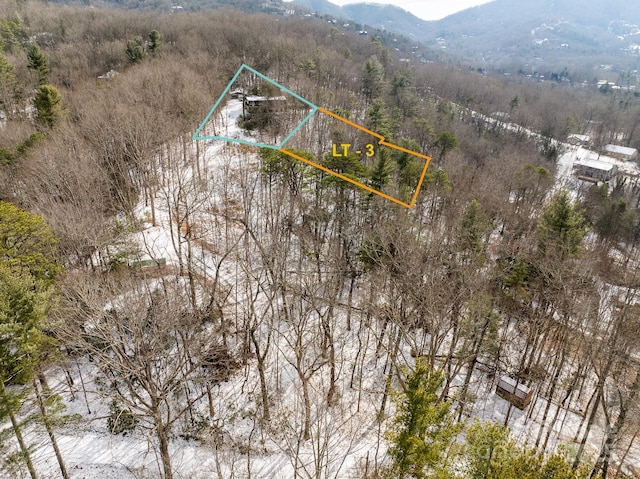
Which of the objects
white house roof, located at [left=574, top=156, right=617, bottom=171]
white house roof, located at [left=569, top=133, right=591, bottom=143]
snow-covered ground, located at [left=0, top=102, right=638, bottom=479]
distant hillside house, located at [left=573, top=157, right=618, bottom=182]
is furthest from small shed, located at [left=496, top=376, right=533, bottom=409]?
white house roof, located at [left=569, top=133, right=591, bottom=143]

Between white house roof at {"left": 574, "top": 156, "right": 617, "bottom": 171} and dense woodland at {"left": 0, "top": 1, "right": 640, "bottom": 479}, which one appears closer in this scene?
dense woodland at {"left": 0, "top": 1, "right": 640, "bottom": 479}

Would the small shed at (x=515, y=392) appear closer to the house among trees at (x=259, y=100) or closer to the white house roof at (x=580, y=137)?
the house among trees at (x=259, y=100)

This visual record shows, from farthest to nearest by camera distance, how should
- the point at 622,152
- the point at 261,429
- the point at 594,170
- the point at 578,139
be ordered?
the point at 578,139 < the point at 622,152 < the point at 594,170 < the point at 261,429

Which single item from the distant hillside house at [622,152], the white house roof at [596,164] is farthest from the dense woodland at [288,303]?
the distant hillside house at [622,152]

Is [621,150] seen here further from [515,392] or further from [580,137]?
[515,392]

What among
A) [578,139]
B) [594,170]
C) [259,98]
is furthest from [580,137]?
[259,98]

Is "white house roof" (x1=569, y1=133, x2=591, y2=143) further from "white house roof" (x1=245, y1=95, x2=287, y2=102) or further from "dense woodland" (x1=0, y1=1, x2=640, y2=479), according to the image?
"white house roof" (x1=245, y1=95, x2=287, y2=102)

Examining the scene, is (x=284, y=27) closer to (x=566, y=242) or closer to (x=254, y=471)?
(x=566, y=242)
